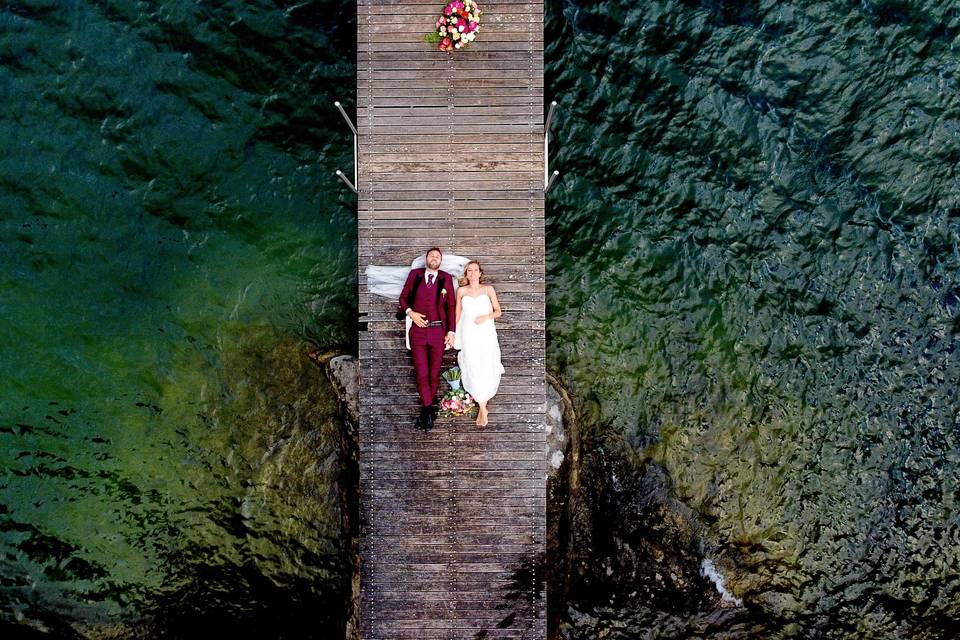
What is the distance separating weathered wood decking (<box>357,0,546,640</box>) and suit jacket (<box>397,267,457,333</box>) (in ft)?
1.78

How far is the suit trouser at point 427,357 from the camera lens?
1015 cm

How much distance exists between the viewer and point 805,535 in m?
11.3

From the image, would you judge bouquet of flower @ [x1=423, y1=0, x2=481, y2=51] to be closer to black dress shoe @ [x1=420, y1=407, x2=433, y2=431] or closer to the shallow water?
the shallow water

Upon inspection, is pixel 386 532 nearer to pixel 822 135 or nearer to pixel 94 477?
pixel 94 477

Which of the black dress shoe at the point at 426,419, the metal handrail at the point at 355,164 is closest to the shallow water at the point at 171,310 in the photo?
the metal handrail at the point at 355,164

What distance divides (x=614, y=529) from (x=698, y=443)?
6.67 feet

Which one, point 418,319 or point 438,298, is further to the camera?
point 438,298

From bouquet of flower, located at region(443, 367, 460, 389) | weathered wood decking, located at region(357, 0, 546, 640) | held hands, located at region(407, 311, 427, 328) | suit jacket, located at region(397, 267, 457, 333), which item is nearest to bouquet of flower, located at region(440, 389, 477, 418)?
bouquet of flower, located at region(443, 367, 460, 389)

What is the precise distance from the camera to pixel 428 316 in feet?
33.2

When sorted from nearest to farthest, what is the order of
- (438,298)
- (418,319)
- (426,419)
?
(418,319), (438,298), (426,419)

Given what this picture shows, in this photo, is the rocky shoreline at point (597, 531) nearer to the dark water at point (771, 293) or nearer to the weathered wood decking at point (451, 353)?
the dark water at point (771, 293)

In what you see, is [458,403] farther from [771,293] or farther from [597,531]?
[771,293]

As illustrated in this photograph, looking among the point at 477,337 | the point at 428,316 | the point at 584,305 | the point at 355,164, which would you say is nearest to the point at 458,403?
the point at 477,337

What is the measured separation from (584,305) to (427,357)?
122 inches
